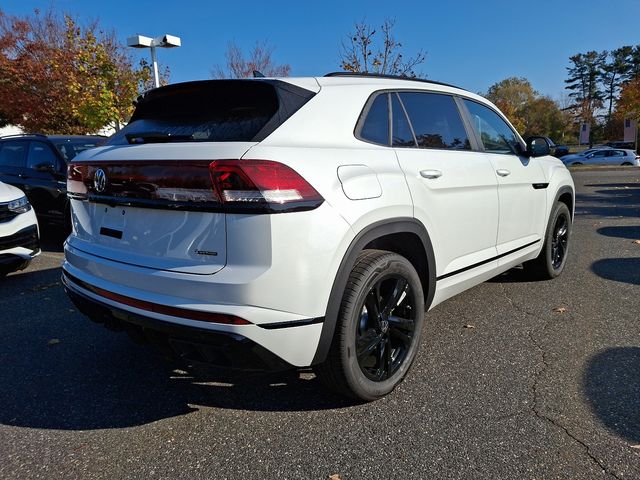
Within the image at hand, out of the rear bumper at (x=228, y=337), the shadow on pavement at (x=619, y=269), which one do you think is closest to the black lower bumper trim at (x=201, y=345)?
the rear bumper at (x=228, y=337)

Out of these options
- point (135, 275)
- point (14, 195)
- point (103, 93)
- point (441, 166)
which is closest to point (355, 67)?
point (103, 93)

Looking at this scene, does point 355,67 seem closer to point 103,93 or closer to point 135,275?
point 103,93

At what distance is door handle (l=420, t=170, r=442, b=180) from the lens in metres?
2.82

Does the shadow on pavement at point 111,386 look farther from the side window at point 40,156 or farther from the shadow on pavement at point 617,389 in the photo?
the side window at point 40,156

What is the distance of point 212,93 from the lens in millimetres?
2594

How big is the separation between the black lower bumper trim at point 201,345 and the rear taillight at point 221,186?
54cm

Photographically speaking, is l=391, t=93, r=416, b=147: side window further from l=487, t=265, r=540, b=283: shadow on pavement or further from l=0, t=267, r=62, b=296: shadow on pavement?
l=0, t=267, r=62, b=296: shadow on pavement

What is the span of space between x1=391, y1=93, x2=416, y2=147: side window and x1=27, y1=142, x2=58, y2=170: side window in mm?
5911

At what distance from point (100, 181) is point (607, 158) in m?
36.7

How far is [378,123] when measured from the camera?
2.74 metres

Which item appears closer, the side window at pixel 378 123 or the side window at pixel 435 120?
the side window at pixel 378 123

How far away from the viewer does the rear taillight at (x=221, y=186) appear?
202 centimetres

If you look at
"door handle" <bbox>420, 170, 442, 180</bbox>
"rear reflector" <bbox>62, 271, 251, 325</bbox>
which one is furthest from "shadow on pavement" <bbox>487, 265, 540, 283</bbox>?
"rear reflector" <bbox>62, 271, 251, 325</bbox>

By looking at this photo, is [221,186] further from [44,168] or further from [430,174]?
[44,168]
